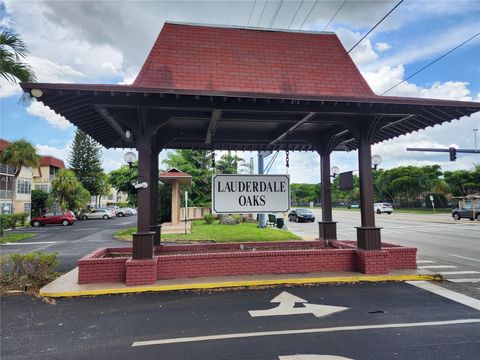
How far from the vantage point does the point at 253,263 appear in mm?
8164

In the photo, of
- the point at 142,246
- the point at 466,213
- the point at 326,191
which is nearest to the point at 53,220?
the point at 142,246

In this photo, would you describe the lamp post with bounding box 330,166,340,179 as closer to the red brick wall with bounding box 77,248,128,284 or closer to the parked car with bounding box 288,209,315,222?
the red brick wall with bounding box 77,248,128,284

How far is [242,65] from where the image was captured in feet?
29.6

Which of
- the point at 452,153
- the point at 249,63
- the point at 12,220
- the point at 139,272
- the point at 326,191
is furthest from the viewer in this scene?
the point at 12,220

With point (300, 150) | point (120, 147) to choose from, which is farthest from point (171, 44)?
point (300, 150)

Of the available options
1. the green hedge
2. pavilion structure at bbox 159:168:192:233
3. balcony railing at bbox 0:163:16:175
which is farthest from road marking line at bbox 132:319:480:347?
balcony railing at bbox 0:163:16:175

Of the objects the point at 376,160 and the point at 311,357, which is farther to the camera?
the point at 376,160

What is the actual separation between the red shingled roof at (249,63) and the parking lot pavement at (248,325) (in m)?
5.03

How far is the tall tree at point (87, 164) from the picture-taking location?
5703 centimetres

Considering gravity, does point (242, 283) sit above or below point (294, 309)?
above

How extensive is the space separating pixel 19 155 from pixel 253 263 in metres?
33.2

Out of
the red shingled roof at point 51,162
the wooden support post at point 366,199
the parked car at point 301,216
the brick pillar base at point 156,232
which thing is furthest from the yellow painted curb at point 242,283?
the red shingled roof at point 51,162

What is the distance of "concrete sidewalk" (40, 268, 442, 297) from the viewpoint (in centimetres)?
696

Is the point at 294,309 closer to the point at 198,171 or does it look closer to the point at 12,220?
the point at 198,171
